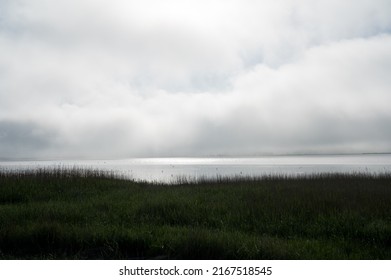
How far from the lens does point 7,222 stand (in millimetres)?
9797

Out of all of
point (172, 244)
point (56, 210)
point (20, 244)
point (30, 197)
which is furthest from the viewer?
point (30, 197)

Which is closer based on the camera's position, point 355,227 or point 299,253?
point 299,253

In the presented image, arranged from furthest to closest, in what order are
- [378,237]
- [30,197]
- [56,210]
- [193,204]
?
[30,197]
[193,204]
[56,210]
[378,237]

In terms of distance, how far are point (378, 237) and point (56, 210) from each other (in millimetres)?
10655

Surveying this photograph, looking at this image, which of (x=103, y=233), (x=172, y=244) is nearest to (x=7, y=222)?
(x=103, y=233)

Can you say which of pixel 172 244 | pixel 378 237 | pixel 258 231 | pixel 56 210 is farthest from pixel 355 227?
pixel 56 210

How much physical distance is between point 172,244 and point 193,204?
529 cm

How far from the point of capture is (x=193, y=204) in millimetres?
12828

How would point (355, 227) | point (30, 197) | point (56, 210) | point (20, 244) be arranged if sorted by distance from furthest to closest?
1. point (30, 197)
2. point (56, 210)
3. point (355, 227)
4. point (20, 244)

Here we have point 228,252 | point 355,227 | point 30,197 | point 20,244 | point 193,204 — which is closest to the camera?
point 228,252

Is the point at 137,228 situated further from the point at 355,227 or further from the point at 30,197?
the point at 30,197

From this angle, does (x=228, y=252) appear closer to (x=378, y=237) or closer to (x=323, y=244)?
(x=323, y=244)

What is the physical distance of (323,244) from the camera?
797 centimetres

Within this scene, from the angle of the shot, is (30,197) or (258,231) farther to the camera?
(30,197)
